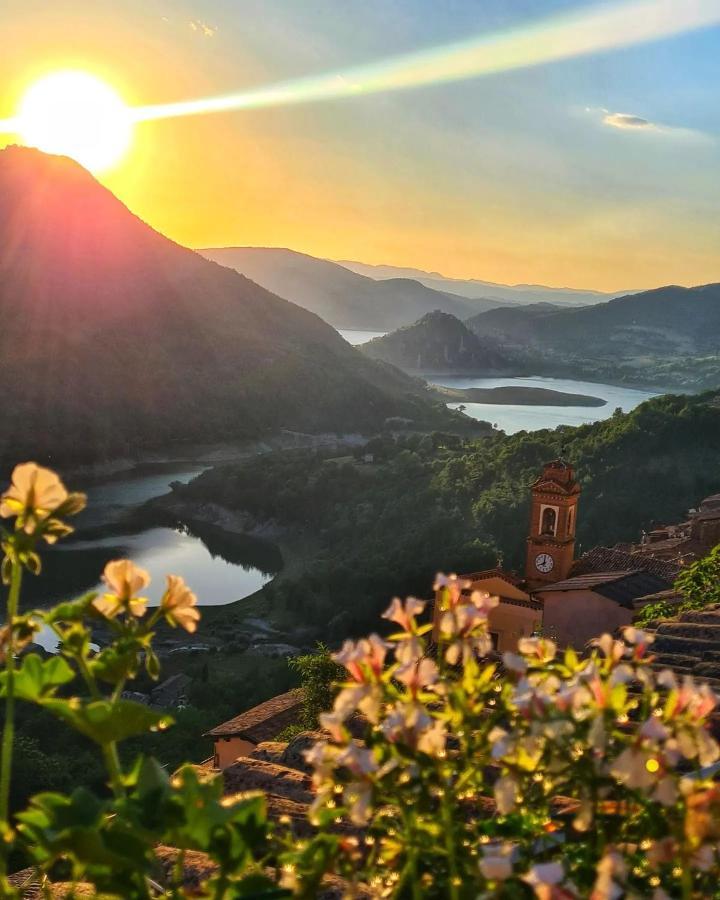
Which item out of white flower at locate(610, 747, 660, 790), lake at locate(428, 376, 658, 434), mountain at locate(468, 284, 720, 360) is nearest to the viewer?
white flower at locate(610, 747, 660, 790)

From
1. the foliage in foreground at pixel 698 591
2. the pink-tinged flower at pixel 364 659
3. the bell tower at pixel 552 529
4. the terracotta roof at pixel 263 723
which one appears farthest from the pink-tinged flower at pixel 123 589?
the bell tower at pixel 552 529

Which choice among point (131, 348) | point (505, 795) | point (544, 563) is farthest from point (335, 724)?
point (131, 348)

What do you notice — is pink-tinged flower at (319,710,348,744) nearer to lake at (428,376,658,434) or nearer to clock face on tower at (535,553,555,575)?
clock face on tower at (535,553,555,575)

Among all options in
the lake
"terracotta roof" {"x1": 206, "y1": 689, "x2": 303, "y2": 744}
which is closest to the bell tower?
"terracotta roof" {"x1": 206, "y1": 689, "x2": 303, "y2": 744}

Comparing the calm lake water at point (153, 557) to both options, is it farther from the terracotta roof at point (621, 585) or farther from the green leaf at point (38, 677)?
the green leaf at point (38, 677)

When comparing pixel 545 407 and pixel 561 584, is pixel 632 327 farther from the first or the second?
pixel 561 584

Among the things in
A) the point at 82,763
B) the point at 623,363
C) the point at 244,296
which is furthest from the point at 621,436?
the point at 623,363
